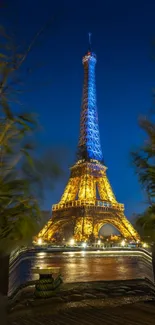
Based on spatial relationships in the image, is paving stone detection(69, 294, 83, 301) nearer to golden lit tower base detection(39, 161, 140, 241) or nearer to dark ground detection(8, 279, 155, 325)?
dark ground detection(8, 279, 155, 325)

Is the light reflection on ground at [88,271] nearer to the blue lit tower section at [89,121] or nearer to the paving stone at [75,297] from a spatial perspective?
the paving stone at [75,297]

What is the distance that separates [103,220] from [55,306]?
37319 millimetres

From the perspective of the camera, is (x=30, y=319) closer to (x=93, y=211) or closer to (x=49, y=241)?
(x=93, y=211)

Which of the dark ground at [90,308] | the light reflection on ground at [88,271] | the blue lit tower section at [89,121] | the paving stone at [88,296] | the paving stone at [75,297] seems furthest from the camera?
the blue lit tower section at [89,121]

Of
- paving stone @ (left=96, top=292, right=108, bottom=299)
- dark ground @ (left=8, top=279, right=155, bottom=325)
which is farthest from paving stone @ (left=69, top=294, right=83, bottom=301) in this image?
paving stone @ (left=96, top=292, right=108, bottom=299)

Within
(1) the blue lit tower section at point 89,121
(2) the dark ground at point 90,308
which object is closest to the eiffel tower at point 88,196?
(1) the blue lit tower section at point 89,121

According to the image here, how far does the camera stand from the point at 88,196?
44188mm

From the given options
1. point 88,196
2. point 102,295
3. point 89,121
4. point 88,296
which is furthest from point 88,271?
point 89,121

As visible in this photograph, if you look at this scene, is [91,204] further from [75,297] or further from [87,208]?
[75,297]

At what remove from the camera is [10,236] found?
4.45m

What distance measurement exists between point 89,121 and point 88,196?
55.0 feet

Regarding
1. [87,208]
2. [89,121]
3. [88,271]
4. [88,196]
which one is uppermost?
[89,121]

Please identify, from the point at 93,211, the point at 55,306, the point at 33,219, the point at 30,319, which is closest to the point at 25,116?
the point at 33,219

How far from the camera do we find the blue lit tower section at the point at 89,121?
168ft
